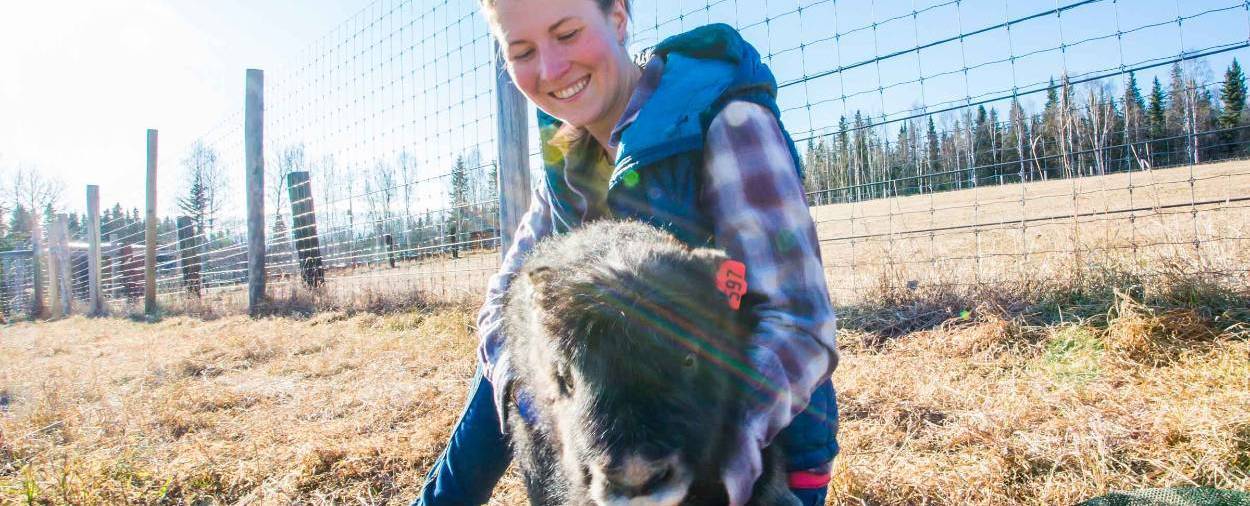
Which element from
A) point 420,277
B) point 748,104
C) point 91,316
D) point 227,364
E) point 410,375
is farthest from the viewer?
point 91,316

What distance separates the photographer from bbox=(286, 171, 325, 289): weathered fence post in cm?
977

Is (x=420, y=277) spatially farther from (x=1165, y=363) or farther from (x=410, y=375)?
(x=1165, y=363)

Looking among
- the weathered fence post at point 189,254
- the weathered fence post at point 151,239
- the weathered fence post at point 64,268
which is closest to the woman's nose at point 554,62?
the weathered fence post at point 189,254

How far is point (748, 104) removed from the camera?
5.20 ft

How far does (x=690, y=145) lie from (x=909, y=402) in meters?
2.40

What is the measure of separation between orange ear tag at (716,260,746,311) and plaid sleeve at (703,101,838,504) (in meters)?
0.12

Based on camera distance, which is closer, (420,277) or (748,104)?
(748,104)

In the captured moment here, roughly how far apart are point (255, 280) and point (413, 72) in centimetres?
481

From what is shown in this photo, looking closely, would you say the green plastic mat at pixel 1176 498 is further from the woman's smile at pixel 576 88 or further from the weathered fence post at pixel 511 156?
the weathered fence post at pixel 511 156

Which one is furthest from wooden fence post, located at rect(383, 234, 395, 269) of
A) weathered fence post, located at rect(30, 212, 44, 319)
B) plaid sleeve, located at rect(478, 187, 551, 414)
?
weathered fence post, located at rect(30, 212, 44, 319)

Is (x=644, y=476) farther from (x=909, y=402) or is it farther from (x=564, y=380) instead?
(x=909, y=402)

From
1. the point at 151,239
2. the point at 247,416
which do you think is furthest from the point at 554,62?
the point at 151,239

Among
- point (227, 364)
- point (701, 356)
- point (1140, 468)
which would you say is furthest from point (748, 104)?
point (227, 364)

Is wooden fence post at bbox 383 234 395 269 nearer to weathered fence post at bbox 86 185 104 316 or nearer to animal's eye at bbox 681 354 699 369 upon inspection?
animal's eye at bbox 681 354 699 369
